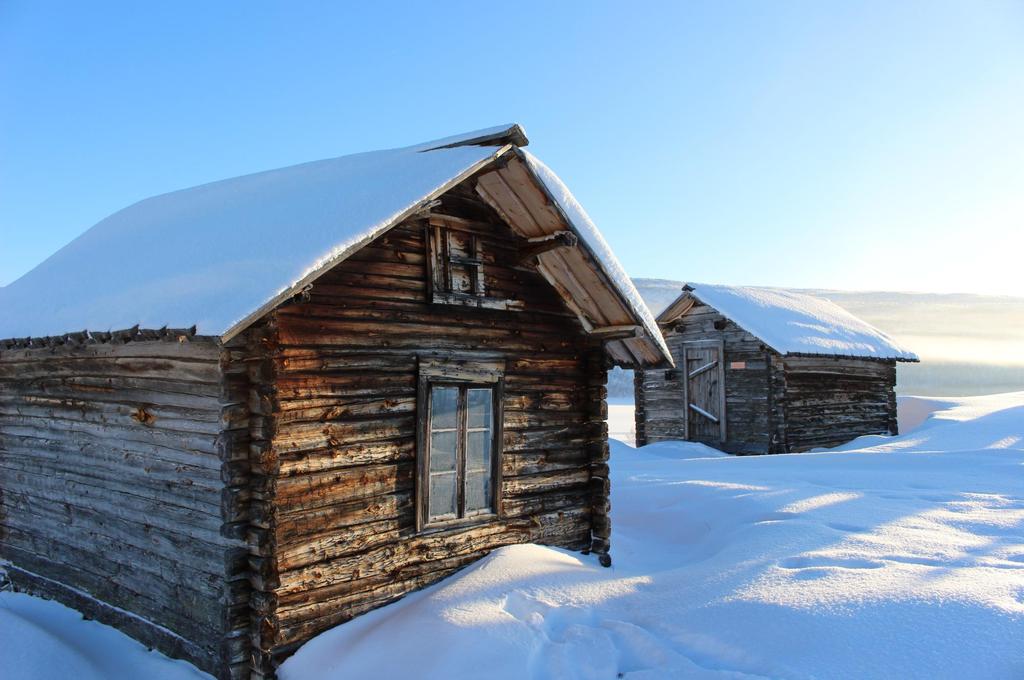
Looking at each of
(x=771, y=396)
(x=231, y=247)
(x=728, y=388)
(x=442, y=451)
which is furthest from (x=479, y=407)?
(x=728, y=388)

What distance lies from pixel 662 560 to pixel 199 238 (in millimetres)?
6731

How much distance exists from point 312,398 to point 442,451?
5.21 feet

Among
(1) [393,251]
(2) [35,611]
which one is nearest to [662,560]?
(1) [393,251]

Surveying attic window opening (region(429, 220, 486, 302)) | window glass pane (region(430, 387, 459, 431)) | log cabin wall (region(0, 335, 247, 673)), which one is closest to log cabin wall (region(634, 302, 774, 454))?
attic window opening (region(429, 220, 486, 302))

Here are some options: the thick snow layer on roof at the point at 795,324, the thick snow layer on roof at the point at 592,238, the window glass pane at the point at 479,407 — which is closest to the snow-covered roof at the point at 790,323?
the thick snow layer on roof at the point at 795,324

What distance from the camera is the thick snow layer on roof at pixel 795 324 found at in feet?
59.6

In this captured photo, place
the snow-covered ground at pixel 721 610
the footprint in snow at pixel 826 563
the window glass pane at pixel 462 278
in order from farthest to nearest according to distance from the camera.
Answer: the window glass pane at pixel 462 278 < the footprint in snow at pixel 826 563 < the snow-covered ground at pixel 721 610

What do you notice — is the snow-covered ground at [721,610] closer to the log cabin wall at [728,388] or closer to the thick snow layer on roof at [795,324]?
the log cabin wall at [728,388]

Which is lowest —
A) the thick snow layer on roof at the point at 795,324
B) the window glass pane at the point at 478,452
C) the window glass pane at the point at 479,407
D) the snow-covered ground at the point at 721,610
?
the snow-covered ground at the point at 721,610

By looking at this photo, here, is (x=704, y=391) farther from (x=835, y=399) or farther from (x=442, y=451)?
(x=442, y=451)

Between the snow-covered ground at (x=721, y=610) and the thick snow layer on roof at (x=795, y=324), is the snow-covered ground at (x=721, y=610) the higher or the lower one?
the lower one

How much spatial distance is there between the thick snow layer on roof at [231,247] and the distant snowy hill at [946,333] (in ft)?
180

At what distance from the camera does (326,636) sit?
614 centimetres

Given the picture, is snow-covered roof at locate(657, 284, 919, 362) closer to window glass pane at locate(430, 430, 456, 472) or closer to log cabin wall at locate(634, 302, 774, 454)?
log cabin wall at locate(634, 302, 774, 454)
